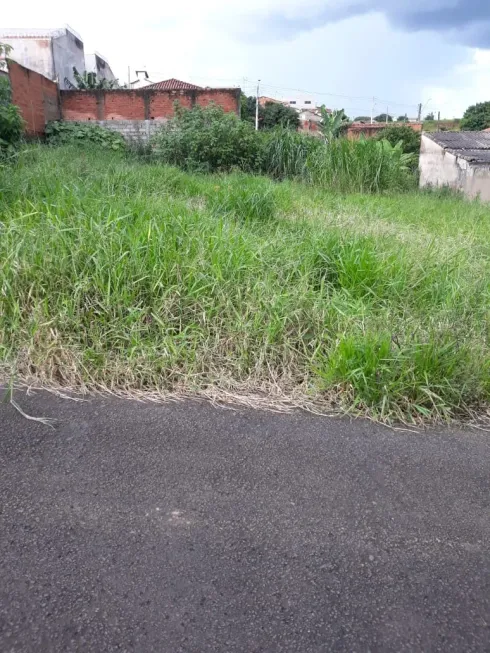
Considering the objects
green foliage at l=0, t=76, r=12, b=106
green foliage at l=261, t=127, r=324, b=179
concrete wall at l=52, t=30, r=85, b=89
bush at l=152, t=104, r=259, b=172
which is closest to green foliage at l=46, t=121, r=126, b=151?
bush at l=152, t=104, r=259, b=172

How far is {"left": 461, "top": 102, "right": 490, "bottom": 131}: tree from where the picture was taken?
45.6 m

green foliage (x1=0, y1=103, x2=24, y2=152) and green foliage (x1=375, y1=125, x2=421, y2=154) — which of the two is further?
green foliage (x1=375, y1=125, x2=421, y2=154)

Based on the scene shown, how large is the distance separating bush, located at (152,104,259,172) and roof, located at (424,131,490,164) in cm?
949

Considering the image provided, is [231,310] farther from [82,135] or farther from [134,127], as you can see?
[134,127]

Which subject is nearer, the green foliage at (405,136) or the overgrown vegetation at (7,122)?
the overgrown vegetation at (7,122)

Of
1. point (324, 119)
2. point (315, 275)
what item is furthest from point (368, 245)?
point (324, 119)

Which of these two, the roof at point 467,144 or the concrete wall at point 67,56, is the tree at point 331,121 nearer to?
the roof at point 467,144

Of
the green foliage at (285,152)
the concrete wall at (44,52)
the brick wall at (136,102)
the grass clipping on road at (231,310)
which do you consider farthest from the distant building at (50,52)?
the grass clipping on road at (231,310)

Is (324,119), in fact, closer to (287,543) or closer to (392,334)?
(392,334)

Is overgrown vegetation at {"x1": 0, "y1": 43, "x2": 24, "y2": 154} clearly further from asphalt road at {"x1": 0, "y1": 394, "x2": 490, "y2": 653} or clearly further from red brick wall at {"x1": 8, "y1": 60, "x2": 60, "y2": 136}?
asphalt road at {"x1": 0, "y1": 394, "x2": 490, "y2": 653}

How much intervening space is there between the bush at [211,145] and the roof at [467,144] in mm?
9493

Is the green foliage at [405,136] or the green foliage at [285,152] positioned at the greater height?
the green foliage at [405,136]

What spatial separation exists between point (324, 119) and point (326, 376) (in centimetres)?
1372

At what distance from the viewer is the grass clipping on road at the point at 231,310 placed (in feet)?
9.09
